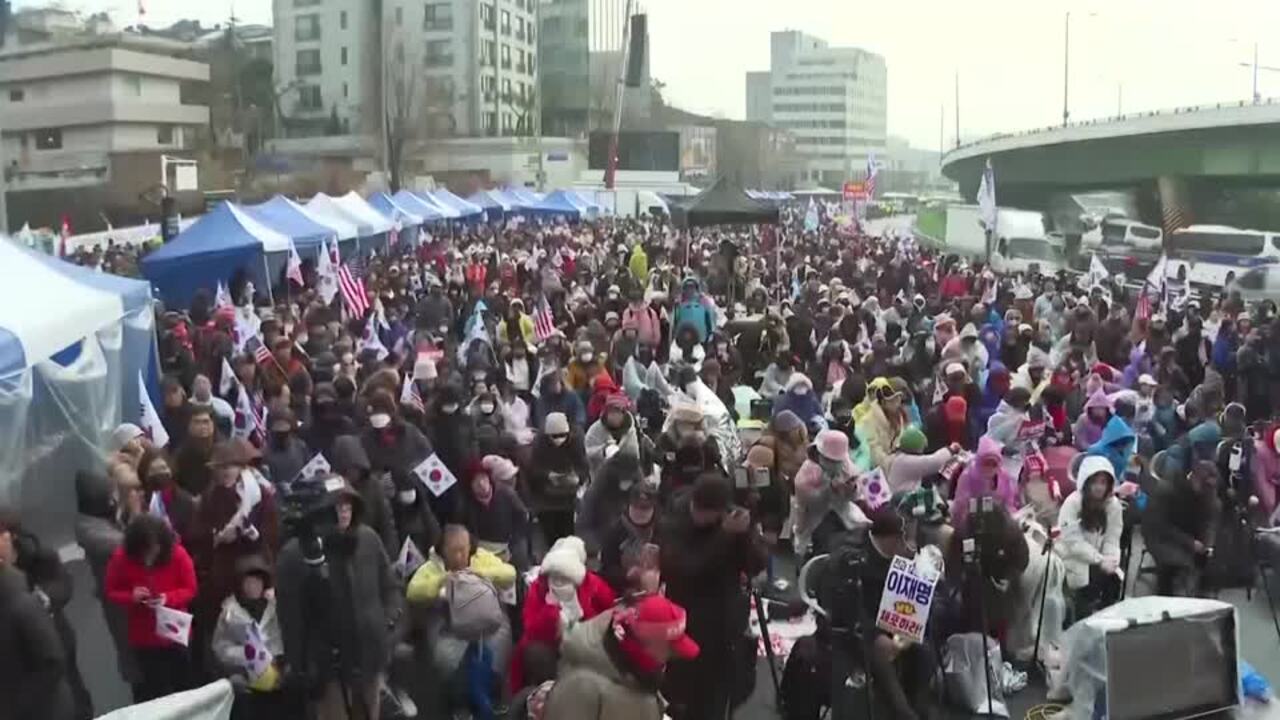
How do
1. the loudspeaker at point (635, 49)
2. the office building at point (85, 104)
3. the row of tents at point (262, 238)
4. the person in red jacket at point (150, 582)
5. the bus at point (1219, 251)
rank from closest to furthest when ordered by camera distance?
the person in red jacket at point (150, 582) < the row of tents at point (262, 238) < the bus at point (1219, 251) < the office building at point (85, 104) < the loudspeaker at point (635, 49)

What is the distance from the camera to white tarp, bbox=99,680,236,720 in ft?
14.4

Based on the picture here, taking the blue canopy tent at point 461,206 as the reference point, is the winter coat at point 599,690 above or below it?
below

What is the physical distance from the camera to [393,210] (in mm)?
33906

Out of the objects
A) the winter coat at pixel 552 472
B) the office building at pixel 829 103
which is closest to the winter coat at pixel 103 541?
the winter coat at pixel 552 472

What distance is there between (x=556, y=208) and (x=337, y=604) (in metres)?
42.5

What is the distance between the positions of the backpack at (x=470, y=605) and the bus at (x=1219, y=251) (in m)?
27.3

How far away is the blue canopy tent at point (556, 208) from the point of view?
4806 cm

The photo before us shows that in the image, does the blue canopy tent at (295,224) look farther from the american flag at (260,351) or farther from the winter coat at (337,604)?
the winter coat at (337,604)

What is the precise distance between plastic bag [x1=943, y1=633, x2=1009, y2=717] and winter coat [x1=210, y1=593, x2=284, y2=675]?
3613 mm

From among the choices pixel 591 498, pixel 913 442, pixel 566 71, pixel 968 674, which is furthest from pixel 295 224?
pixel 566 71

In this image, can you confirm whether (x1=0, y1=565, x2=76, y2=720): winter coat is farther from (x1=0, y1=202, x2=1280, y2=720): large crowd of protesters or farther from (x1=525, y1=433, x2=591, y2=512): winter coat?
(x1=525, y1=433, x2=591, y2=512): winter coat

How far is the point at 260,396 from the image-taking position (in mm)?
11984

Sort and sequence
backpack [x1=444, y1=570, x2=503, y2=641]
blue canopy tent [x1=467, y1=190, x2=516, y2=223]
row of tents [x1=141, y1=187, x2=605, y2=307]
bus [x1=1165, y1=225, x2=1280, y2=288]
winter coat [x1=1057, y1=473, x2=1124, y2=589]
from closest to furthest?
backpack [x1=444, y1=570, x2=503, y2=641] → winter coat [x1=1057, y1=473, x2=1124, y2=589] → row of tents [x1=141, y1=187, x2=605, y2=307] → bus [x1=1165, y1=225, x2=1280, y2=288] → blue canopy tent [x1=467, y1=190, x2=516, y2=223]

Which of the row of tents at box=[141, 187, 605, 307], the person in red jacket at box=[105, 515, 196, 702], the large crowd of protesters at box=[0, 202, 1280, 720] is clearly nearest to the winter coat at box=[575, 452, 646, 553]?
the large crowd of protesters at box=[0, 202, 1280, 720]
